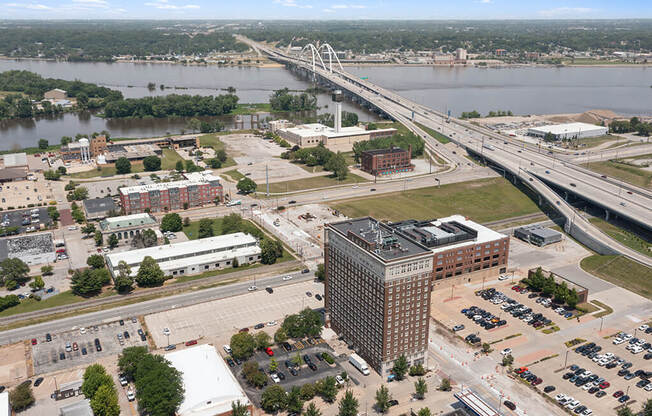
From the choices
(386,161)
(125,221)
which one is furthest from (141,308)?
(386,161)

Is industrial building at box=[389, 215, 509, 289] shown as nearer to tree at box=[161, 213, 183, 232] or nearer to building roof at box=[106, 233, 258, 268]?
building roof at box=[106, 233, 258, 268]

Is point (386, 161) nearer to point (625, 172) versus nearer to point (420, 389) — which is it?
point (625, 172)

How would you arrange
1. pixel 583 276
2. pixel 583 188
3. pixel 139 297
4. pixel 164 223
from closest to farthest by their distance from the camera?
pixel 139 297
pixel 583 276
pixel 164 223
pixel 583 188

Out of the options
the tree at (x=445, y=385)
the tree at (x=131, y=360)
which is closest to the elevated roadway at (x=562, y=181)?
the tree at (x=445, y=385)

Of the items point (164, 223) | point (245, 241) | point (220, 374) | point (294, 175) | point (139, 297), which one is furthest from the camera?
point (294, 175)

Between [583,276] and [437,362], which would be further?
[583,276]

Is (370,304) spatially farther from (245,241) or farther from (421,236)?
(245,241)

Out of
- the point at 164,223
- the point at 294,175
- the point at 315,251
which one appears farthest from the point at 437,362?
the point at 294,175

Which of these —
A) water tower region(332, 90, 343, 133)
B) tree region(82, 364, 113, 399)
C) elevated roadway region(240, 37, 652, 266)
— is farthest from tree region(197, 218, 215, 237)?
water tower region(332, 90, 343, 133)
